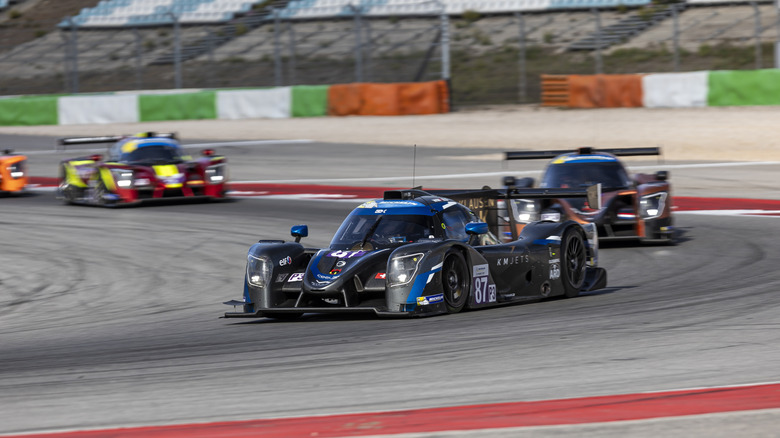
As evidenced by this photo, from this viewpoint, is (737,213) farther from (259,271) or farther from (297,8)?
(297,8)

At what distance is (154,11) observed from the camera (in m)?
49.4

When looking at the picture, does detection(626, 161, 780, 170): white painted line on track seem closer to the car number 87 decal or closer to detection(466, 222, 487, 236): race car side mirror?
the car number 87 decal

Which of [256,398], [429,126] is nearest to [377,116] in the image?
[429,126]

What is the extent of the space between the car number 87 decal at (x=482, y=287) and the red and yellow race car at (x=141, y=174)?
10.4 metres

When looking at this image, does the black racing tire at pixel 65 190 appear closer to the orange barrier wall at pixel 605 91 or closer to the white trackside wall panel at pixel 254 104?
the white trackside wall panel at pixel 254 104

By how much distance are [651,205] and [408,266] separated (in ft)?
20.1

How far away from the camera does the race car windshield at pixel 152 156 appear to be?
19.5 metres

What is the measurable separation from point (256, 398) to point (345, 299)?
2.82 m

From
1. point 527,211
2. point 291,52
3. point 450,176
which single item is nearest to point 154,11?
point 291,52

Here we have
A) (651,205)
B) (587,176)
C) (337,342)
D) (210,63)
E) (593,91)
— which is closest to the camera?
(337,342)

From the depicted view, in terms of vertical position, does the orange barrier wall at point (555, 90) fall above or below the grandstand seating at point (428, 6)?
below

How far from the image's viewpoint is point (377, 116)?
35.1 metres

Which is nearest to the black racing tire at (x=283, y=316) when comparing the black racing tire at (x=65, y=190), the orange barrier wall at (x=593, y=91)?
the black racing tire at (x=65, y=190)

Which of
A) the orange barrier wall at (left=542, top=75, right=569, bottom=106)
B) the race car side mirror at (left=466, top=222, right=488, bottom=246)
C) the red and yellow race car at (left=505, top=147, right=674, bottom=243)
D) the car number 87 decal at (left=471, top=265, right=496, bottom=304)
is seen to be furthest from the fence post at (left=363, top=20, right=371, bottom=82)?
the race car side mirror at (left=466, top=222, right=488, bottom=246)
